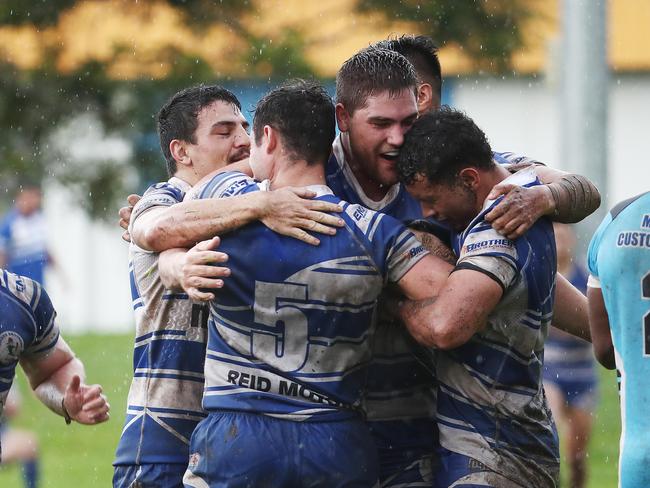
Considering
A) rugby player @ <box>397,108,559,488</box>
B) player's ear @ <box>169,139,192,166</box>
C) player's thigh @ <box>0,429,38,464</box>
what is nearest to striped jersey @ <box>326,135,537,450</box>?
rugby player @ <box>397,108,559,488</box>

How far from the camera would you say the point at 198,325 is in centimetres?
500

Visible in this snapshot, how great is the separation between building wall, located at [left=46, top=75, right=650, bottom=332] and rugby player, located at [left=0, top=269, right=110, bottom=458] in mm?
17062

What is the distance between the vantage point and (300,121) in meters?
4.55

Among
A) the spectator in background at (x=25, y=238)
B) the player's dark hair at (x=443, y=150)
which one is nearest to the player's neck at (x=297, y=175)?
the player's dark hair at (x=443, y=150)

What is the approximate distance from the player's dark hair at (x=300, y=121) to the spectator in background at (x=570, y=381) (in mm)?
6123

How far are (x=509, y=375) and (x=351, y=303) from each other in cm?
67

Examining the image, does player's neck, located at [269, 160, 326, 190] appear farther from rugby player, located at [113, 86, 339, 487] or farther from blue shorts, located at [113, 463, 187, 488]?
blue shorts, located at [113, 463, 187, 488]

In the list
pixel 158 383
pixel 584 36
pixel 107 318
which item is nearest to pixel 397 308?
pixel 158 383

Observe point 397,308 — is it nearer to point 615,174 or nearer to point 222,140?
point 222,140

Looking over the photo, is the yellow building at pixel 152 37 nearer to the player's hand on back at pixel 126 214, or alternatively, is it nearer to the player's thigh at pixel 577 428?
the player's thigh at pixel 577 428

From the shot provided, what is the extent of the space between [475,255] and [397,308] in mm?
344

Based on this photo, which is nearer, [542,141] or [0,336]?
[0,336]

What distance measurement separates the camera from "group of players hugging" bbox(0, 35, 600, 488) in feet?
14.3

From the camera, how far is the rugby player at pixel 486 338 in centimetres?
453
